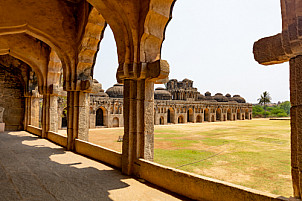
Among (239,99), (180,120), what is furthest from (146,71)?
(239,99)

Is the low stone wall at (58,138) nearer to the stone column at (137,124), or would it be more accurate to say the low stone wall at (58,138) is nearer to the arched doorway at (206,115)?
the stone column at (137,124)

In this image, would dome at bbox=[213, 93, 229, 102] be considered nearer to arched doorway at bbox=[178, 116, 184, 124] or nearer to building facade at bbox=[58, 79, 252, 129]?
building facade at bbox=[58, 79, 252, 129]

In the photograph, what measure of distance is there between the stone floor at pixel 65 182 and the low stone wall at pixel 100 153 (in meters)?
0.19

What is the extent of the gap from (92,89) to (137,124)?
2880 mm

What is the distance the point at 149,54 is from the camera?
13.8 ft

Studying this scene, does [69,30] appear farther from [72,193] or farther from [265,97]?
[265,97]

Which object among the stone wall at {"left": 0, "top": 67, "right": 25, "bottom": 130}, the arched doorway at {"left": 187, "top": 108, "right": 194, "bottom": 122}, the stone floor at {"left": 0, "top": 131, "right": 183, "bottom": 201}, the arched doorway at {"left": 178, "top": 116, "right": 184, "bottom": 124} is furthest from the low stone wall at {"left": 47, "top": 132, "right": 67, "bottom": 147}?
the arched doorway at {"left": 187, "top": 108, "right": 194, "bottom": 122}

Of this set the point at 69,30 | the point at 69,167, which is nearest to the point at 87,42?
the point at 69,30

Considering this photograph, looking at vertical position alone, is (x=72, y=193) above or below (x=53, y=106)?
below

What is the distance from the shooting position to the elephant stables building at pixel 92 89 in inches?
86.4

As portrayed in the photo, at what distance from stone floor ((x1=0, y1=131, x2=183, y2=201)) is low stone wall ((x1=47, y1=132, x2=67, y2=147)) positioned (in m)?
1.77

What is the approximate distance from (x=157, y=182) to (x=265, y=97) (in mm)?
68458

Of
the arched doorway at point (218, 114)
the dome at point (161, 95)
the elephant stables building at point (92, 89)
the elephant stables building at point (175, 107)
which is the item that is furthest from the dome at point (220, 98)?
the elephant stables building at point (92, 89)

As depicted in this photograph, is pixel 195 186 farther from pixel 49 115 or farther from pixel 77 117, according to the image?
pixel 49 115
